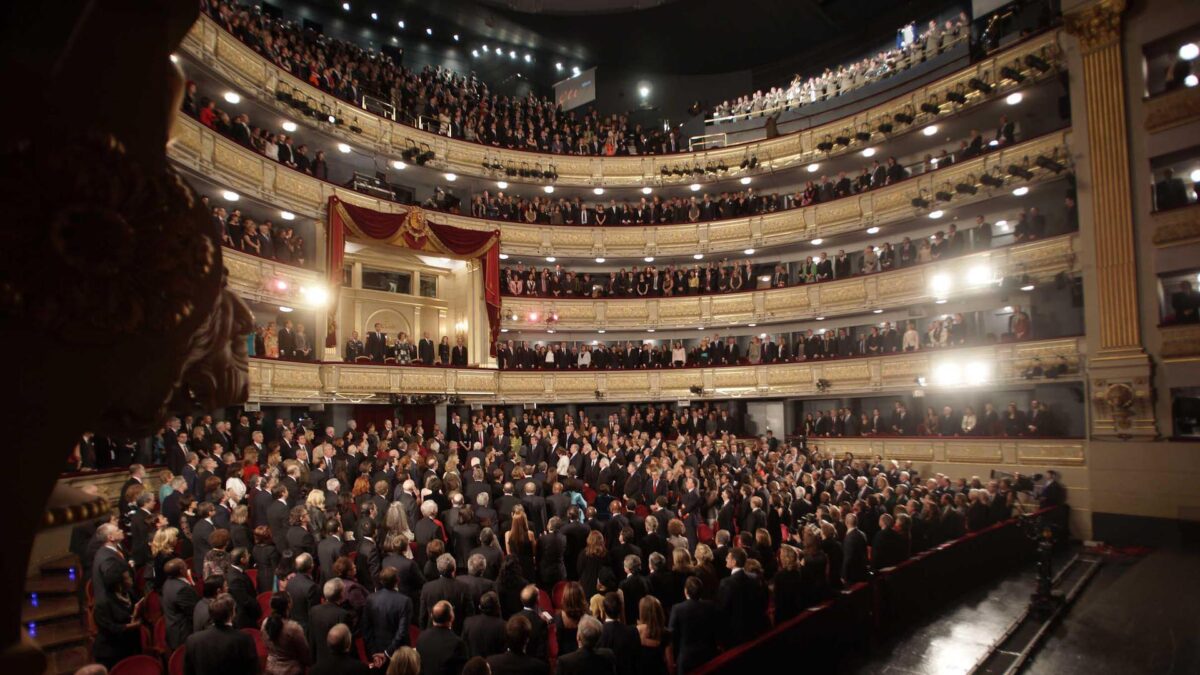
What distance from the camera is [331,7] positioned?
25438 millimetres

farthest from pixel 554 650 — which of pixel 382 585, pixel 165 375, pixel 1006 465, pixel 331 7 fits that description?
pixel 331 7

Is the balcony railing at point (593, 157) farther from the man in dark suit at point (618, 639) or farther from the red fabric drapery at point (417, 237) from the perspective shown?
the man in dark suit at point (618, 639)

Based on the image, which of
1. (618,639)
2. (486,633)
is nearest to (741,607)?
(618,639)

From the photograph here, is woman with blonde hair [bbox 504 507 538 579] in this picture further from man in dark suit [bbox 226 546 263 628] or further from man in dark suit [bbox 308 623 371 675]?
man in dark suit [bbox 308 623 371 675]

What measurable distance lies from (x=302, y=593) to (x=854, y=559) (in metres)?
5.80

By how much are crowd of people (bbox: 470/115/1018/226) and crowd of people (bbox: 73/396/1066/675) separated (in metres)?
11.0

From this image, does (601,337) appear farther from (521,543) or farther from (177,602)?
(177,602)

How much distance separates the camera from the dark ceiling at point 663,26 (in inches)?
969

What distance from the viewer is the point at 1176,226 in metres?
13.9

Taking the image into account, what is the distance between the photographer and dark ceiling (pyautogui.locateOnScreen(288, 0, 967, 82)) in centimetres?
2462

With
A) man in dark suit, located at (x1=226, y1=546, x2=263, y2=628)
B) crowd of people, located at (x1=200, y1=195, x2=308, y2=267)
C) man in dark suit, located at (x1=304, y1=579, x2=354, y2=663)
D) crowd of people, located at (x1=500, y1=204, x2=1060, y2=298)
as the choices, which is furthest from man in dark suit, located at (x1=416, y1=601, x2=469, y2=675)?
crowd of people, located at (x1=500, y1=204, x2=1060, y2=298)

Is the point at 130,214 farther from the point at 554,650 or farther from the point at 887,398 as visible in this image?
the point at 887,398

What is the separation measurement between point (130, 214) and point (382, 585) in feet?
16.8

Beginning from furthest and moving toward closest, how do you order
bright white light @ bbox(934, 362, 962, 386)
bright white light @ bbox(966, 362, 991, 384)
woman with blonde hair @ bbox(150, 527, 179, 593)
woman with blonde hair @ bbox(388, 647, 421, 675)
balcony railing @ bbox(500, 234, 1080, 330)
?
bright white light @ bbox(934, 362, 962, 386) < bright white light @ bbox(966, 362, 991, 384) < balcony railing @ bbox(500, 234, 1080, 330) < woman with blonde hair @ bbox(150, 527, 179, 593) < woman with blonde hair @ bbox(388, 647, 421, 675)
